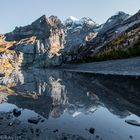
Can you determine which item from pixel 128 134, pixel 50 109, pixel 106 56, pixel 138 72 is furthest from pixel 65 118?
pixel 106 56

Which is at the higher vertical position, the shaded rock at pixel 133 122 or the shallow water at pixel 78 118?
the shaded rock at pixel 133 122

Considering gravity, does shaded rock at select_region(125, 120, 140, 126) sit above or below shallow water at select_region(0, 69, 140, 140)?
above

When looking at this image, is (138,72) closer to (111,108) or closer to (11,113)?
(111,108)

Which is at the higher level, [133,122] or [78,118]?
[133,122]

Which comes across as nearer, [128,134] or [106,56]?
[128,134]

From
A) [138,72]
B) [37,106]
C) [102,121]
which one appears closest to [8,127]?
[102,121]

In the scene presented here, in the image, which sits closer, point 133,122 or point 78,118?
point 133,122

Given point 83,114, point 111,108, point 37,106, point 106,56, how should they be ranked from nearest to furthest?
1. point 83,114
2. point 111,108
3. point 37,106
4. point 106,56

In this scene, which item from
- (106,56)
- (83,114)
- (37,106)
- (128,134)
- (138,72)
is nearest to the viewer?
(128,134)

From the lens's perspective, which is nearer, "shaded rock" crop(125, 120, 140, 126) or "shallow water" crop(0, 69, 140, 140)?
"shallow water" crop(0, 69, 140, 140)

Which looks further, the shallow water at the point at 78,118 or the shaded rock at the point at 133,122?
the shaded rock at the point at 133,122

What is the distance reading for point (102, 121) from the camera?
32219mm

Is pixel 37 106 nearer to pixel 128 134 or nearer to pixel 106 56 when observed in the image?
pixel 128 134

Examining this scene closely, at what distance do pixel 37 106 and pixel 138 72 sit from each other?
40.0 metres
